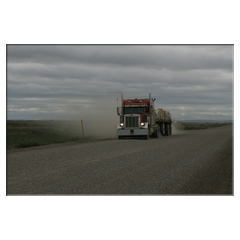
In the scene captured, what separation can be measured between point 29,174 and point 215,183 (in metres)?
6.09

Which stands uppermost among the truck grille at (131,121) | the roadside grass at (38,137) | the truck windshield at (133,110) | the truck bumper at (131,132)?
the truck windshield at (133,110)

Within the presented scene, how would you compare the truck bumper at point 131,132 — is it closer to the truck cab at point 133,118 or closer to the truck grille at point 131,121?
the truck cab at point 133,118

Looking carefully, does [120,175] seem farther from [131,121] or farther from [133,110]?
[133,110]

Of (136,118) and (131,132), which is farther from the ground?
(136,118)

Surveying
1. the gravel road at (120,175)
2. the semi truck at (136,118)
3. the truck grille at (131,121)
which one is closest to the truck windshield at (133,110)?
the semi truck at (136,118)

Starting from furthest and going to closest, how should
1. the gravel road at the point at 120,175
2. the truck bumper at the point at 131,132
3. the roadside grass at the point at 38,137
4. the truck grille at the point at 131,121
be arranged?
the truck grille at the point at 131,121
the truck bumper at the point at 131,132
the roadside grass at the point at 38,137
the gravel road at the point at 120,175

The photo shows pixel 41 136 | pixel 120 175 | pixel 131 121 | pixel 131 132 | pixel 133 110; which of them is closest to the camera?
pixel 120 175

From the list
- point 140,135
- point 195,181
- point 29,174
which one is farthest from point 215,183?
point 140,135

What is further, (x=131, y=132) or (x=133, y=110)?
(x=133, y=110)

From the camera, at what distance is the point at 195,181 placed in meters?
9.61

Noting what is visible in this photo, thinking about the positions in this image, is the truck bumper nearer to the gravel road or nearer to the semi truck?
the semi truck

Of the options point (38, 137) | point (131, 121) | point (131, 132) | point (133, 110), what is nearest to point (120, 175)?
point (131, 132)

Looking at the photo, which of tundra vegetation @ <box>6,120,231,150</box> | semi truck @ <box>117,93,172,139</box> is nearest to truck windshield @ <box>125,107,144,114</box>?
semi truck @ <box>117,93,172,139</box>

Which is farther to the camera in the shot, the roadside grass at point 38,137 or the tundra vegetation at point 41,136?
the tundra vegetation at point 41,136
